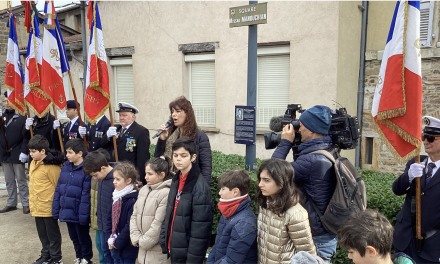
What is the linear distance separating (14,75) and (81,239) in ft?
12.8

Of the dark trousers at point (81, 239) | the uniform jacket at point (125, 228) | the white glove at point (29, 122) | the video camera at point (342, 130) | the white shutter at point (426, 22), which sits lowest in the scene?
the dark trousers at point (81, 239)

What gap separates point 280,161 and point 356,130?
771 millimetres

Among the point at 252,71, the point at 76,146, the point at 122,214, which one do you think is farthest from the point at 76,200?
the point at 252,71

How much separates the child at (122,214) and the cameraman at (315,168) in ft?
5.67

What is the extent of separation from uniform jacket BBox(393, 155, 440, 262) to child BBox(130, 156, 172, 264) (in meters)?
2.10

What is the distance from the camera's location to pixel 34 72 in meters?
6.03

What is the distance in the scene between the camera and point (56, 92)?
5.80 meters

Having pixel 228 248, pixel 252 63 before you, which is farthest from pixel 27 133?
pixel 228 248

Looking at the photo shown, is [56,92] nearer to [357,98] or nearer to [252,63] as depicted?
[252,63]

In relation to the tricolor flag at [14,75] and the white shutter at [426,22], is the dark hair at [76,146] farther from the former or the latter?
the white shutter at [426,22]

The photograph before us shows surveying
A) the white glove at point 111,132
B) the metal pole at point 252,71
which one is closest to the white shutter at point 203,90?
the white glove at point 111,132

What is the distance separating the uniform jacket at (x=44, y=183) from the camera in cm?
467

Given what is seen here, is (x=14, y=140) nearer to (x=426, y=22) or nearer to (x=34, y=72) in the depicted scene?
(x=34, y=72)

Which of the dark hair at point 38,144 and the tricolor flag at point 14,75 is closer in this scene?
the dark hair at point 38,144
